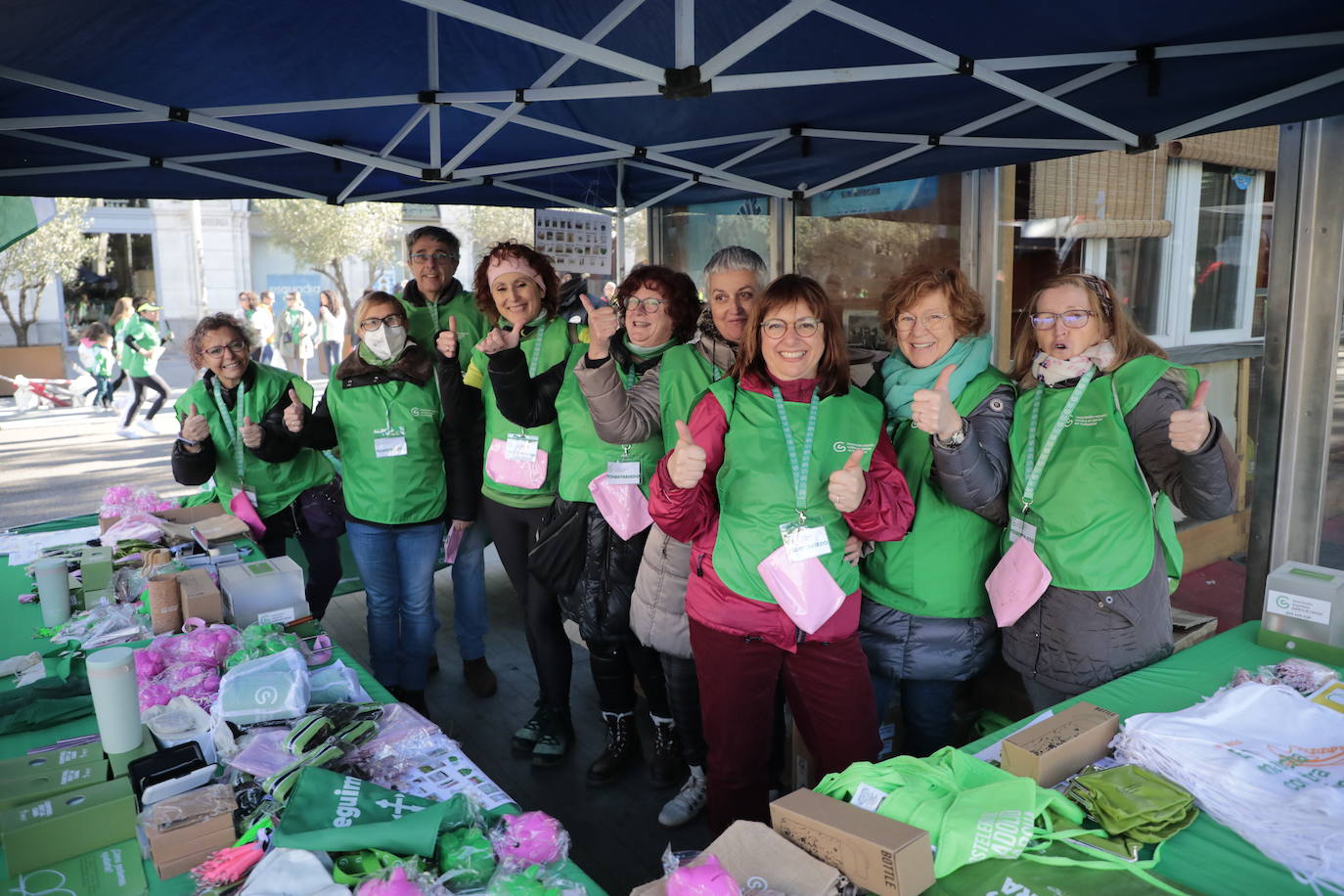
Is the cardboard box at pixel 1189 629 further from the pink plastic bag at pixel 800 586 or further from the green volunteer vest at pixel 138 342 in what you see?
the green volunteer vest at pixel 138 342

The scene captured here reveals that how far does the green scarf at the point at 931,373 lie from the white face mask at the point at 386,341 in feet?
5.33

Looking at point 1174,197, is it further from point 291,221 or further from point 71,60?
point 291,221

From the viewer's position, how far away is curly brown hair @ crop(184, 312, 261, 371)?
119 inches

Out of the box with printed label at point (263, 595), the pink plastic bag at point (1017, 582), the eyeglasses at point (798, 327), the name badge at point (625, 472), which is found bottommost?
the box with printed label at point (263, 595)

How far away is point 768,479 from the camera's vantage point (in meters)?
2.02

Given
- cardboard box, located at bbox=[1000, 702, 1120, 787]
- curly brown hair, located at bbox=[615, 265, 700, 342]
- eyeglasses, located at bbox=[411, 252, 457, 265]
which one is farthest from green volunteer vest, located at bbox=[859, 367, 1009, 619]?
eyeglasses, located at bbox=[411, 252, 457, 265]

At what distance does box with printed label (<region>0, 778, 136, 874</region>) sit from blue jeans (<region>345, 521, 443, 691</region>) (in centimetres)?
170

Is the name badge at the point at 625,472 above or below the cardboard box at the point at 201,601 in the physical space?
above

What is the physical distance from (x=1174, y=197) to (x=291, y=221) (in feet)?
61.1

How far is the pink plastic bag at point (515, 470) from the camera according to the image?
9.41ft

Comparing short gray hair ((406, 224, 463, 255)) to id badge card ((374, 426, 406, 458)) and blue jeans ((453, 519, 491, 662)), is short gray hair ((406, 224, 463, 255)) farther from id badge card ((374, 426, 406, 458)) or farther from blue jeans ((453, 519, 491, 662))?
blue jeans ((453, 519, 491, 662))

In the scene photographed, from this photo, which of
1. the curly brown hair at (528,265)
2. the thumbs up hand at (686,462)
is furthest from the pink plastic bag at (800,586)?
the curly brown hair at (528,265)

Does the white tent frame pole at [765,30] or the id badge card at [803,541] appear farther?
the id badge card at [803,541]

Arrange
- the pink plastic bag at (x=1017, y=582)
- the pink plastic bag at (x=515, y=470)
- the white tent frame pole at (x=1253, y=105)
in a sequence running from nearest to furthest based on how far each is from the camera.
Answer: the pink plastic bag at (x=1017, y=582), the white tent frame pole at (x=1253, y=105), the pink plastic bag at (x=515, y=470)
